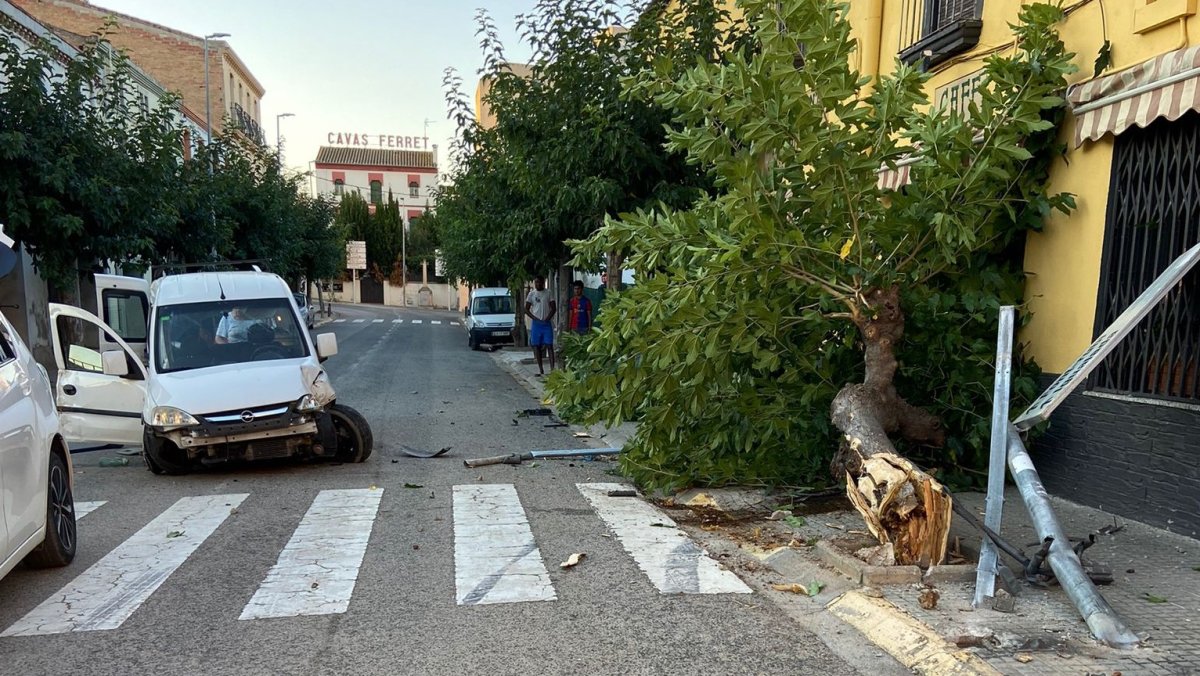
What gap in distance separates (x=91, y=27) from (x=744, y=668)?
131 feet

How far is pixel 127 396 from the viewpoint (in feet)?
28.1

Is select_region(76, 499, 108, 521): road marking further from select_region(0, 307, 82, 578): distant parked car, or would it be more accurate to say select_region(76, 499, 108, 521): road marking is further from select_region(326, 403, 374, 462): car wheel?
select_region(326, 403, 374, 462): car wheel

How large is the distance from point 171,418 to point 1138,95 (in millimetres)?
8320

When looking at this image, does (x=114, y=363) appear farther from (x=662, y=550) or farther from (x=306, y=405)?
(x=662, y=550)

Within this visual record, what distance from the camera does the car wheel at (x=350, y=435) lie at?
8.59 meters

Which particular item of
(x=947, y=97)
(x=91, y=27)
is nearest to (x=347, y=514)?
(x=947, y=97)

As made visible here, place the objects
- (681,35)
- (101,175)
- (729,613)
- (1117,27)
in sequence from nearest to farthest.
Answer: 1. (729,613)
2. (1117,27)
3. (681,35)
4. (101,175)

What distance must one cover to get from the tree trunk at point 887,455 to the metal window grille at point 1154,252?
1.46 meters

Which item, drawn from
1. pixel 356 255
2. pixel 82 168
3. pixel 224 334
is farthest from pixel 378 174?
pixel 224 334

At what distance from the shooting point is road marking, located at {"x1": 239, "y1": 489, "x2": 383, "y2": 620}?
4.64m

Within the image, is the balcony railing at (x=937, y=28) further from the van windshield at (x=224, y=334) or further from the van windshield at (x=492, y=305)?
the van windshield at (x=492, y=305)

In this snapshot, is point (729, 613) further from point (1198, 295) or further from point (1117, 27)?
point (1117, 27)

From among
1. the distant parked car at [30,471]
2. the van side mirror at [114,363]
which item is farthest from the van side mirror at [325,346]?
the distant parked car at [30,471]

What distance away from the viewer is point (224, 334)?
8.91m
